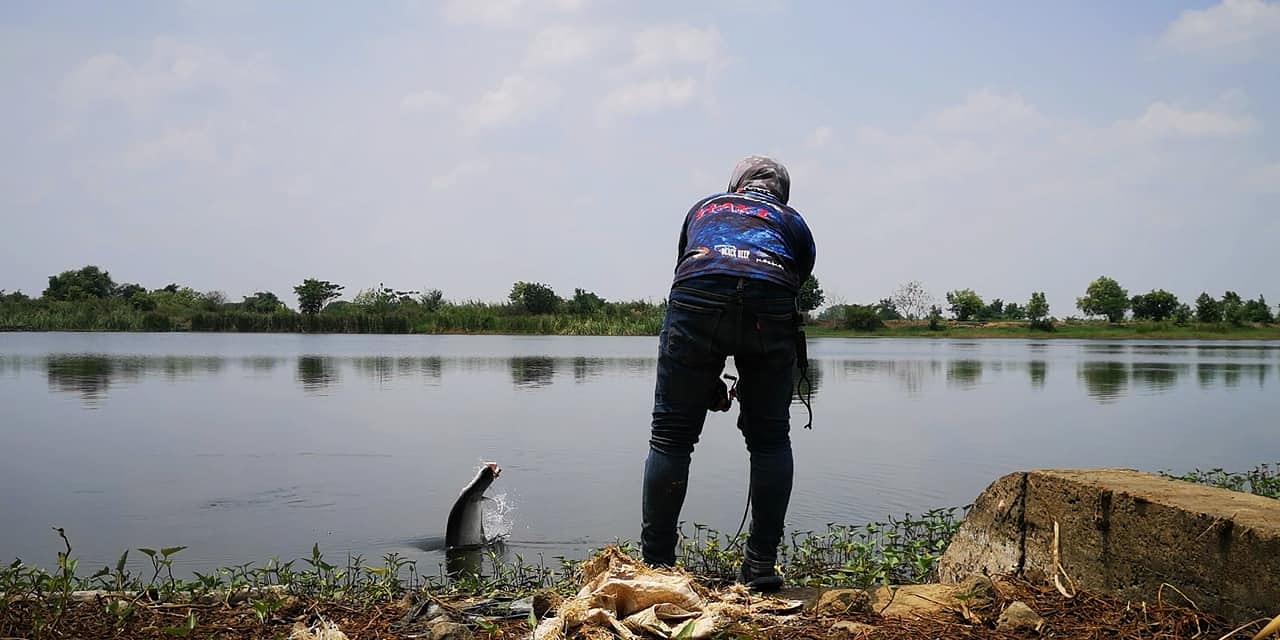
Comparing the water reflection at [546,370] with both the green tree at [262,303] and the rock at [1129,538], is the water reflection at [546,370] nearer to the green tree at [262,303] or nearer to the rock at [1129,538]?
the rock at [1129,538]

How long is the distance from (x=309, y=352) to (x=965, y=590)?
1177 inches

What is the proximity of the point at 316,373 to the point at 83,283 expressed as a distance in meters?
63.5

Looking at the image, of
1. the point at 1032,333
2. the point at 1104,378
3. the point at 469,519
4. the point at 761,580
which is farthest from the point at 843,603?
the point at 1032,333

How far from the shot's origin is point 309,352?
3067cm

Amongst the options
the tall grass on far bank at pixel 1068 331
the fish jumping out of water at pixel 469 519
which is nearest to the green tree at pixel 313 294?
the tall grass on far bank at pixel 1068 331

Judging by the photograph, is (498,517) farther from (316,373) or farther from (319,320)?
(319,320)

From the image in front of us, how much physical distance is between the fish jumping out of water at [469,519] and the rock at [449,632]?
3.06 m

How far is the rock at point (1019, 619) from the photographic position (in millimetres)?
2768

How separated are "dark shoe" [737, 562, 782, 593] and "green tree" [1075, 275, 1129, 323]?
83336 mm

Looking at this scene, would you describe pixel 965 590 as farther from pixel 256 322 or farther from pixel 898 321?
pixel 898 321

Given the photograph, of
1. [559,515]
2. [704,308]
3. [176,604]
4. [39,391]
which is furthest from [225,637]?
[39,391]

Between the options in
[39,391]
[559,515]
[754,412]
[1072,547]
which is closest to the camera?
[1072,547]

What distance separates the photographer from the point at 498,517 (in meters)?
6.74

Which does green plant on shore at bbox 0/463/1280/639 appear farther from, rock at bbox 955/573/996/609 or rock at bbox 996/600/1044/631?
rock at bbox 996/600/1044/631
